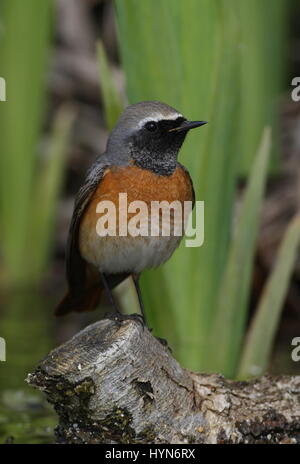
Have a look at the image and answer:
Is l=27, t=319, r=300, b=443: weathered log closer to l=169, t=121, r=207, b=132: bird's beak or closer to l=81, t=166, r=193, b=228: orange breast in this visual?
l=81, t=166, r=193, b=228: orange breast

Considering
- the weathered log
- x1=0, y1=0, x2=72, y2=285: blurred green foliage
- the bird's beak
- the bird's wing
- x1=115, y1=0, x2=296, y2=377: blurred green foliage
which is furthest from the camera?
x1=0, y1=0, x2=72, y2=285: blurred green foliage

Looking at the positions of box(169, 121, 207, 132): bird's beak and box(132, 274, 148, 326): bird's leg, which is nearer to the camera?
box(169, 121, 207, 132): bird's beak

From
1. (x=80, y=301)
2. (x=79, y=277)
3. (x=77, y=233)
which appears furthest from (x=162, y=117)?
(x=80, y=301)

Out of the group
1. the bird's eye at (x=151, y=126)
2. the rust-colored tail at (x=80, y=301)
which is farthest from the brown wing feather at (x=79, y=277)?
the bird's eye at (x=151, y=126)

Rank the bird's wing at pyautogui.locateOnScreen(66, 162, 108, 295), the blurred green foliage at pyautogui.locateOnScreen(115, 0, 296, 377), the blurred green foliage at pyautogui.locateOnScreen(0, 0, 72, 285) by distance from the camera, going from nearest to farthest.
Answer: the bird's wing at pyautogui.locateOnScreen(66, 162, 108, 295)
the blurred green foliage at pyautogui.locateOnScreen(115, 0, 296, 377)
the blurred green foliage at pyautogui.locateOnScreen(0, 0, 72, 285)

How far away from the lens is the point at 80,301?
5.30 meters

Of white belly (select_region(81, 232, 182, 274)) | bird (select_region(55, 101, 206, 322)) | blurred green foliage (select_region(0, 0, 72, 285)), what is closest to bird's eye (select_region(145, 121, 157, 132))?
bird (select_region(55, 101, 206, 322))

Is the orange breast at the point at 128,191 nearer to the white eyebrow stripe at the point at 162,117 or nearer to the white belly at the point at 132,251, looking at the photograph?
the white belly at the point at 132,251

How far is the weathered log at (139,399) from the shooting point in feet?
13.4

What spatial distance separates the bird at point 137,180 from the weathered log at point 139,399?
521 millimetres

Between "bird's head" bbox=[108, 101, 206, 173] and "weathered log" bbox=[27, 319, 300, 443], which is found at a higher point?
"bird's head" bbox=[108, 101, 206, 173]

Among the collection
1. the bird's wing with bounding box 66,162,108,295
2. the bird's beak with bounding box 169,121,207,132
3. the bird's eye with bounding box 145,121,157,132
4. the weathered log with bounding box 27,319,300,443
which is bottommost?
the weathered log with bounding box 27,319,300,443

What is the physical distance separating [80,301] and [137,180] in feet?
2.88

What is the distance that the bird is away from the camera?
4.66 m
